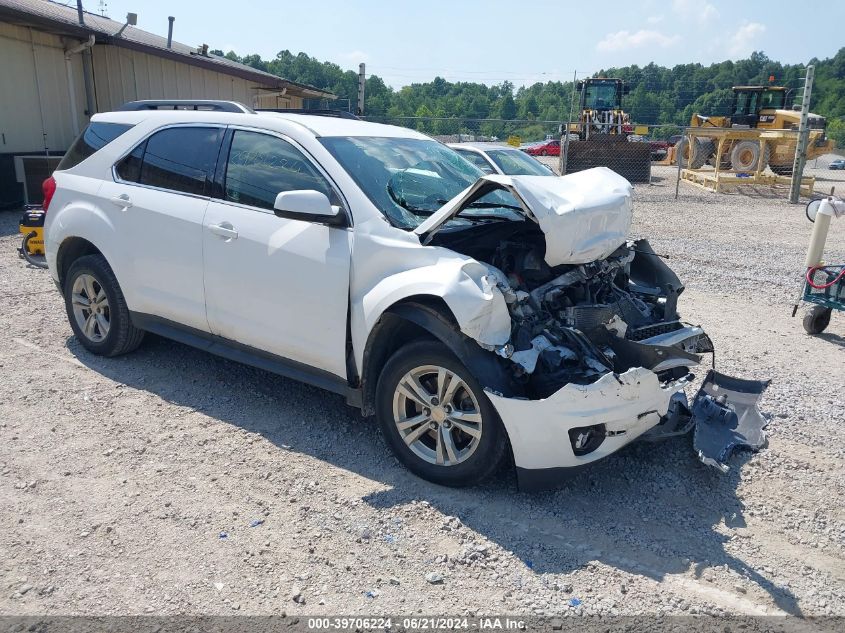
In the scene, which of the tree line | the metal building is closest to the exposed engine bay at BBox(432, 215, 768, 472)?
the metal building

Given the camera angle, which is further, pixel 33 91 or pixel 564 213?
pixel 33 91

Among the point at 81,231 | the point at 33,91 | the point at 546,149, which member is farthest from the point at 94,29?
the point at 546,149

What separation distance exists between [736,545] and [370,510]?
5.93ft

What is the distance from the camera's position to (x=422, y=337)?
371 cm

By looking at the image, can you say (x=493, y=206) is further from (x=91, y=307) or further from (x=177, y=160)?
(x=91, y=307)

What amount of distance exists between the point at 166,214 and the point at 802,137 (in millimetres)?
18461

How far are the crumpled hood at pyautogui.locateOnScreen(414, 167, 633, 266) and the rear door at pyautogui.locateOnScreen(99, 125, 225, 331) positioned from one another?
172 centimetres

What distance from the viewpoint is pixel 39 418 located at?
4.43 meters

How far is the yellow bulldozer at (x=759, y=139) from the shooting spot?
2409 centimetres

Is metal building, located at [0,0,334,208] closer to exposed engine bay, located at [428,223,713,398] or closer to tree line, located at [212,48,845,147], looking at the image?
exposed engine bay, located at [428,223,713,398]

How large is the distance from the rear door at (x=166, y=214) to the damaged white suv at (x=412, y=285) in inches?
0.6

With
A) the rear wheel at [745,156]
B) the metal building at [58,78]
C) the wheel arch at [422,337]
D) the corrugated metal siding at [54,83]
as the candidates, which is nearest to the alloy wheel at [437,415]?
the wheel arch at [422,337]

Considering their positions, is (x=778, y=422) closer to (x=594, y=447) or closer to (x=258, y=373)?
(x=594, y=447)

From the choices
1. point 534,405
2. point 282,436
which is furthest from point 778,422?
point 282,436
